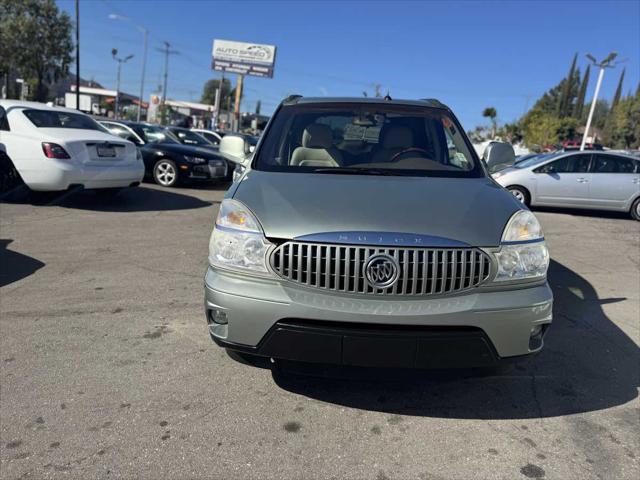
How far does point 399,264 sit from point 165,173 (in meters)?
9.59

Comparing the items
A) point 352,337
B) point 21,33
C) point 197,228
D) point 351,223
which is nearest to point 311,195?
point 351,223

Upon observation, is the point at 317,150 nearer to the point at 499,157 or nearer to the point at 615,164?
the point at 499,157

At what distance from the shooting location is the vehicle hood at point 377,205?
8.05 ft

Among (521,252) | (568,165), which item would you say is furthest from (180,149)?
(521,252)

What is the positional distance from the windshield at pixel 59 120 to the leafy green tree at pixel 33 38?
3883 cm

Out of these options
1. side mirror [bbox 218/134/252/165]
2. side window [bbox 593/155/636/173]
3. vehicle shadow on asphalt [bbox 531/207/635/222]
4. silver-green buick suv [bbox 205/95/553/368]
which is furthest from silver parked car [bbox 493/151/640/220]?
silver-green buick suv [bbox 205/95/553/368]

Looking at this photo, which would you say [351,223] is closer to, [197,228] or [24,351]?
Result: [24,351]

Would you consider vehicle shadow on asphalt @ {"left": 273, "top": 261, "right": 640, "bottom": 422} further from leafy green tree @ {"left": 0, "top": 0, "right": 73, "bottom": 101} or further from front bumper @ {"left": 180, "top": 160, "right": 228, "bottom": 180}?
leafy green tree @ {"left": 0, "top": 0, "right": 73, "bottom": 101}

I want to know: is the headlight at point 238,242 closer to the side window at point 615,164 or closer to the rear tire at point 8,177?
the rear tire at point 8,177

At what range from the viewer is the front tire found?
10.9m

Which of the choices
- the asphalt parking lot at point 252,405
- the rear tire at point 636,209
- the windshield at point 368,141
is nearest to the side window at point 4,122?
the asphalt parking lot at point 252,405

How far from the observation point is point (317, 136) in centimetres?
378

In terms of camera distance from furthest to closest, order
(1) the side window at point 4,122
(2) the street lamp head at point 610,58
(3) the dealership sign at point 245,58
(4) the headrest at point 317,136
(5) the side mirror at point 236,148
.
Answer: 1. (3) the dealership sign at point 245,58
2. (2) the street lamp head at point 610,58
3. (1) the side window at point 4,122
4. (5) the side mirror at point 236,148
5. (4) the headrest at point 317,136

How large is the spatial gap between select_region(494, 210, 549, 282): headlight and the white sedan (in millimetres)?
6693
